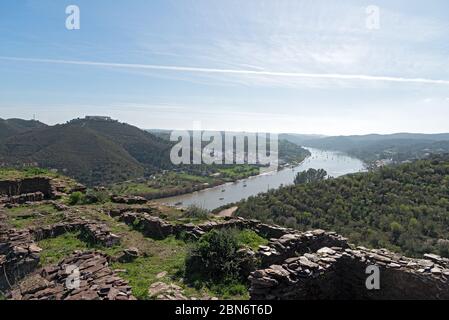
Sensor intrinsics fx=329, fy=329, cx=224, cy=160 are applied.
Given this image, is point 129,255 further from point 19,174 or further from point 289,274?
point 19,174

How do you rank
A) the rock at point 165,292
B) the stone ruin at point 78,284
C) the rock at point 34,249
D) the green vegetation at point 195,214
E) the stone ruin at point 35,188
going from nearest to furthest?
the stone ruin at point 78,284 < the rock at point 165,292 < the rock at point 34,249 < the green vegetation at point 195,214 < the stone ruin at point 35,188

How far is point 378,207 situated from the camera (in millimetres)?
36469

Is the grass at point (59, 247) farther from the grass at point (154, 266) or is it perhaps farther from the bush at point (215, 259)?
the bush at point (215, 259)

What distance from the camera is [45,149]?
6844cm

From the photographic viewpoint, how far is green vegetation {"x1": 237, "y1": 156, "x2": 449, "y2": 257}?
1153 inches

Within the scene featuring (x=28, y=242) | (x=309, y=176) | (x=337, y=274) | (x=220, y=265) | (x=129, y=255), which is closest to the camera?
(x=337, y=274)

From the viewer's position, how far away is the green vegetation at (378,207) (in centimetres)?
2928

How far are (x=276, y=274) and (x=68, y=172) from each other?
65.1 metres

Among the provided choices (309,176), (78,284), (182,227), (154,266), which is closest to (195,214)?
(182,227)

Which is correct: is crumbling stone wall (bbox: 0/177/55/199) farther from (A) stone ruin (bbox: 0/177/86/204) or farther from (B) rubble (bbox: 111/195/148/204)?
(B) rubble (bbox: 111/195/148/204)

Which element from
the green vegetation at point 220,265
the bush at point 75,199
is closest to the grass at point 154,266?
the green vegetation at point 220,265

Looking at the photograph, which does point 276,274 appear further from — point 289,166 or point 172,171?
point 289,166

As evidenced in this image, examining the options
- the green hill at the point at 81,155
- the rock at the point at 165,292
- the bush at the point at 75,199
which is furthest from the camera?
the green hill at the point at 81,155
